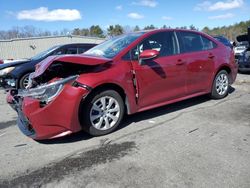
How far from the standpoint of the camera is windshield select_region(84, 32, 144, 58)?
4.79 metres

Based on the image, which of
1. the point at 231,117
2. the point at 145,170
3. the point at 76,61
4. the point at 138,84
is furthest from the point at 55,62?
the point at 231,117

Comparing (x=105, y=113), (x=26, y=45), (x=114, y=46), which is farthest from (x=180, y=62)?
(x=26, y=45)

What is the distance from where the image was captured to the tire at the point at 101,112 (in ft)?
13.7

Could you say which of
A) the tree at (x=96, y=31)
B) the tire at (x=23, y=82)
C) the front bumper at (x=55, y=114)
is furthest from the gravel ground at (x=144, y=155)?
the tree at (x=96, y=31)

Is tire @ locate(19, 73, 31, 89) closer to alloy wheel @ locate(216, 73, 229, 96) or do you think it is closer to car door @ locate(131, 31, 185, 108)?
car door @ locate(131, 31, 185, 108)

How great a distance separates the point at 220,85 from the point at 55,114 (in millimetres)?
4011

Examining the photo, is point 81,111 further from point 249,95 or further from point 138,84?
point 249,95

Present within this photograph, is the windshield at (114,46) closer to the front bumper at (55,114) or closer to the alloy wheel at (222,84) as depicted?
the front bumper at (55,114)

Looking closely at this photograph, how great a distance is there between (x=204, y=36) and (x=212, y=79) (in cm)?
94

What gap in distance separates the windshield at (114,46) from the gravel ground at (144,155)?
1.28 m

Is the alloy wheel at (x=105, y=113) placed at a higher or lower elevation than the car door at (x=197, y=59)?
lower

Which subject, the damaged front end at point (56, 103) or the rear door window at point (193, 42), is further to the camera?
the rear door window at point (193, 42)

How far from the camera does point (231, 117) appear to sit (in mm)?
5109

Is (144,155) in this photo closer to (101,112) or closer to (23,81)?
(101,112)
